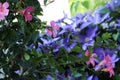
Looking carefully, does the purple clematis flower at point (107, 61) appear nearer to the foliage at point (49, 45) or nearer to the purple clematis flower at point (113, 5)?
the foliage at point (49, 45)

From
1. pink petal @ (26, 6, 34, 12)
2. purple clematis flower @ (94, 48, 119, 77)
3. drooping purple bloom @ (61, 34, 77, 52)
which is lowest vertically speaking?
purple clematis flower @ (94, 48, 119, 77)

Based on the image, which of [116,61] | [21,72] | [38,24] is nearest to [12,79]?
[21,72]

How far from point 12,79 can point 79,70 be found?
0.30 metres

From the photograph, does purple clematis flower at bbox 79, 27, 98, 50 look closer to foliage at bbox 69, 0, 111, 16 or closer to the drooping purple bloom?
the drooping purple bloom

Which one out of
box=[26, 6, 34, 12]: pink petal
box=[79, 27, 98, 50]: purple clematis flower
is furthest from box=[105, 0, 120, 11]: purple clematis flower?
box=[26, 6, 34, 12]: pink petal

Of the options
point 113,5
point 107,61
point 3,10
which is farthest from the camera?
point 113,5

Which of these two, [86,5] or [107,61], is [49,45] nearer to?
[107,61]

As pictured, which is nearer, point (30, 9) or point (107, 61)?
point (30, 9)

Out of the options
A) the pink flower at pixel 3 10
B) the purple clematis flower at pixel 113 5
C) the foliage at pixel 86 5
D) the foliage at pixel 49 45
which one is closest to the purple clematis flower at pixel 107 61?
the foliage at pixel 49 45

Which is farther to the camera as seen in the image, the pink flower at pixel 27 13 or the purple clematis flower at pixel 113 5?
the purple clematis flower at pixel 113 5

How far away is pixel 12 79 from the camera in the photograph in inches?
36.5

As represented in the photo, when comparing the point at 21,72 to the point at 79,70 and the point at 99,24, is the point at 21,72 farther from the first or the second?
the point at 99,24

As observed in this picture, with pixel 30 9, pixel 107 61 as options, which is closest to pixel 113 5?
pixel 107 61

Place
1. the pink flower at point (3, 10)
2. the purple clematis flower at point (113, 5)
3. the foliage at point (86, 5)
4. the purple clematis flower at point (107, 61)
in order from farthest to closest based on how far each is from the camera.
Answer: the foliage at point (86, 5) → the purple clematis flower at point (113, 5) → the purple clematis flower at point (107, 61) → the pink flower at point (3, 10)
